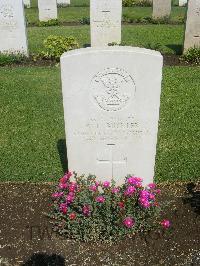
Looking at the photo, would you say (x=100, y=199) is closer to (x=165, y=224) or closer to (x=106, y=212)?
(x=106, y=212)

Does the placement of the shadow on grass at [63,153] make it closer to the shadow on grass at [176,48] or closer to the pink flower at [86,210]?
the pink flower at [86,210]

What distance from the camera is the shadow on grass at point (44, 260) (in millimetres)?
3825

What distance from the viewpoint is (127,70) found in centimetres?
388

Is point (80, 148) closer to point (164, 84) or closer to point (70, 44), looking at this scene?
point (164, 84)

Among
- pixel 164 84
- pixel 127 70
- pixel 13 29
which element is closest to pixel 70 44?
pixel 13 29

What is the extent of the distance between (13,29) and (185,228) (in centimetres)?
899

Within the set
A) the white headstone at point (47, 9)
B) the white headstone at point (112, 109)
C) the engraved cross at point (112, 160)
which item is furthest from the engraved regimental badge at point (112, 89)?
the white headstone at point (47, 9)

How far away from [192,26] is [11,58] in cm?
555

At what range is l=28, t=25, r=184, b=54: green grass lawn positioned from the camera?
500 inches

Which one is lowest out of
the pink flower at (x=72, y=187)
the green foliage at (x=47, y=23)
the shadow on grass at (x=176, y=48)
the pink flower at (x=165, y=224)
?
the pink flower at (x=165, y=224)

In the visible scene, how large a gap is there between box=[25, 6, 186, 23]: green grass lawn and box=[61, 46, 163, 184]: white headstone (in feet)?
47.6

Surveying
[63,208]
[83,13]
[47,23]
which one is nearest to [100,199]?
[63,208]

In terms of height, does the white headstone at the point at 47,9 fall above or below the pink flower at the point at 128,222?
above

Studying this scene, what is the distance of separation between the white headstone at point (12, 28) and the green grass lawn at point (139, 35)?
2.85ft
